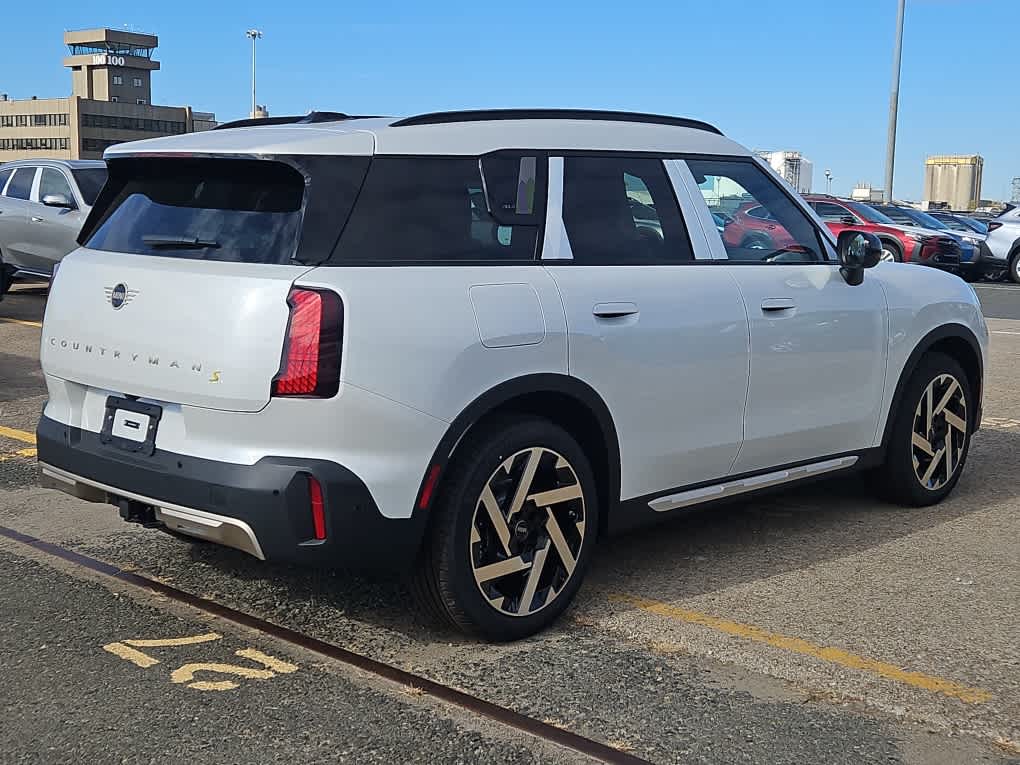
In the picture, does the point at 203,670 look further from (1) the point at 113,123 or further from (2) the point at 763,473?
(1) the point at 113,123

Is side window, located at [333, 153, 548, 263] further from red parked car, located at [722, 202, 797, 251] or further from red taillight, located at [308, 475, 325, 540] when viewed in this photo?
red parked car, located at [722, 202, 797, 251]

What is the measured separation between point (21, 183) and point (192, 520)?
14.4m

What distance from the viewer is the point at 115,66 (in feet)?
575

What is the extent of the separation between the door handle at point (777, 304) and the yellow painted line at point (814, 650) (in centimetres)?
129

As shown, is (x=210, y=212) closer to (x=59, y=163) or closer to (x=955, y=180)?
(x=59, y=163)

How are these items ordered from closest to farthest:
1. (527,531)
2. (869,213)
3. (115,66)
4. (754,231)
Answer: (527,531), (754,231), (869,213), (115,66)

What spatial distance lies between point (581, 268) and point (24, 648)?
2.29 m

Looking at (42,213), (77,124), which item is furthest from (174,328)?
(77,124)

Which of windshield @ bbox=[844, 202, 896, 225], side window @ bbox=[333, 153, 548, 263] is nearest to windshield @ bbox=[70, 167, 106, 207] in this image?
side window @ bbox=[333, 153, 548, 263]

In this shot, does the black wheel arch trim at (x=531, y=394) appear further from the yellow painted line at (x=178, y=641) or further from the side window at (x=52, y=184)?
the side window at (x=52, y=184)

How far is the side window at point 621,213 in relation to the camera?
475 cm

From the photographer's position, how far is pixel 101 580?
5070 millimetres

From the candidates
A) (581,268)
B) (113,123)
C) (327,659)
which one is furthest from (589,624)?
(113,123)

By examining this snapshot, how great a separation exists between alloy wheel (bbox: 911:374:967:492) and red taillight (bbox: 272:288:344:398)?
3.38 metres
